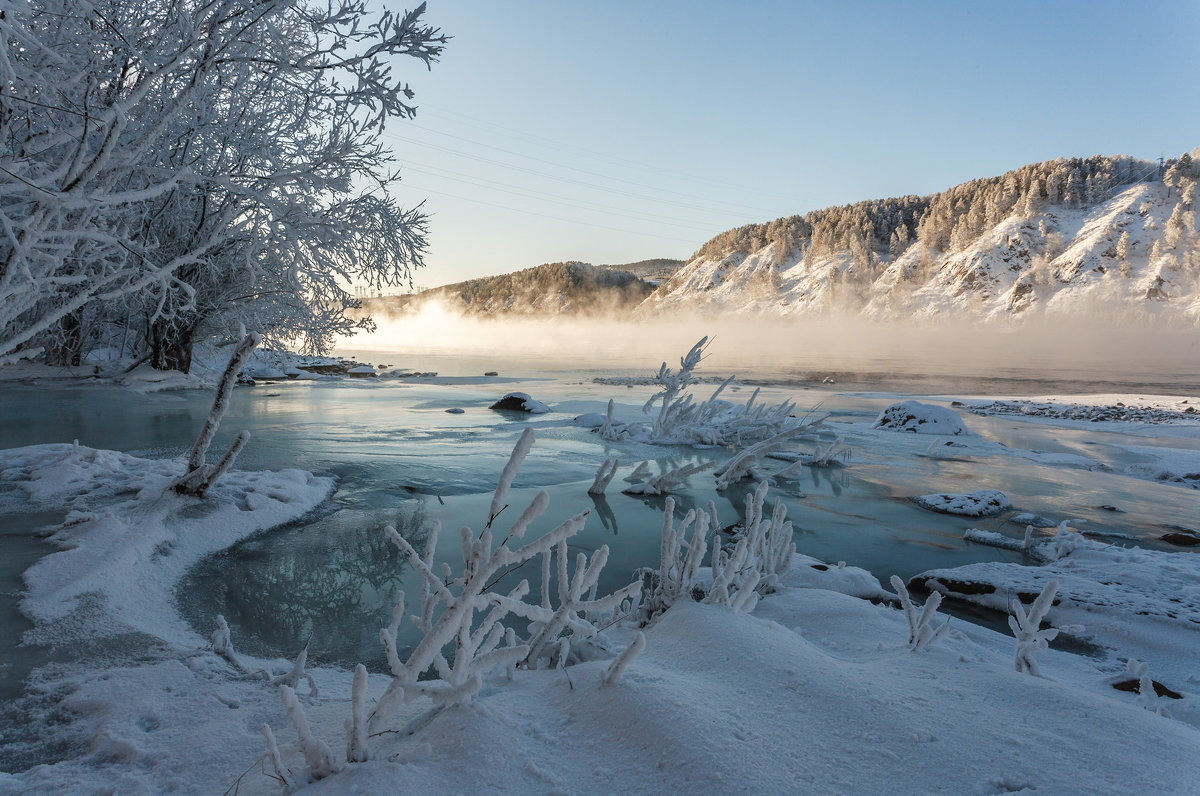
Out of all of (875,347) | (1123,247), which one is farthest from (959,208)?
(875,347)

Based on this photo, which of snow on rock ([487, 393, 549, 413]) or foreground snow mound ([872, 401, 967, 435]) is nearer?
foreground snow mound ([872, 401, 967, 435])

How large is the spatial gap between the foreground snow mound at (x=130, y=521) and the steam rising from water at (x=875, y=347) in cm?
2706

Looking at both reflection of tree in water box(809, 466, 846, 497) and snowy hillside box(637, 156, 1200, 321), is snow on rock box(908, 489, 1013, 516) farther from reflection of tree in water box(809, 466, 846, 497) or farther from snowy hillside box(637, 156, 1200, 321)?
snowy hillside box(637, 156, 1200, 321)

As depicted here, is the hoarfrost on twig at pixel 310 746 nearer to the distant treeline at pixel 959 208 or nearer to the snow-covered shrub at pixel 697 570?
the snow-covered shrub at pixel 697 570

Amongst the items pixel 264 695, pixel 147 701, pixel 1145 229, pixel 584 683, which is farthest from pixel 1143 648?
pixel 1145 229

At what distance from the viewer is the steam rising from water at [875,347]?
35.9 meters

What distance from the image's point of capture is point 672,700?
166cm

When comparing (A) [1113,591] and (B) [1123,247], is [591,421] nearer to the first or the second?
(A) [1113,591]

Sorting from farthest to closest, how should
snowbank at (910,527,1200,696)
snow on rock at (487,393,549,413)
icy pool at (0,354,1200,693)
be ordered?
snow on rock at (487,393,549,413) → icy pool at (0,354,1200,693) → snowbank at (910,527,1200,696)

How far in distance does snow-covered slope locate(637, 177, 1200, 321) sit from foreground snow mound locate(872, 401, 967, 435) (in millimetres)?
78851

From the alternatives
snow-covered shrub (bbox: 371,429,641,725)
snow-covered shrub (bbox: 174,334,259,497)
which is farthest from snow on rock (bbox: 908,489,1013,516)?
snow-covered shrub (bbox: 174,334,259,497)

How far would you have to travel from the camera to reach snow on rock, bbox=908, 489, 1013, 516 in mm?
6532

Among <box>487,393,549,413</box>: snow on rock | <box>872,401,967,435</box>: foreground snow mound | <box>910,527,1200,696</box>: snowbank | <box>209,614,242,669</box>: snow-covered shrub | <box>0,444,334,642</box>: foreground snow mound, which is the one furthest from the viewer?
<box>487,393,549,413</box>: snow on rock

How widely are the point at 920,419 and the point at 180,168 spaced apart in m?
13.0
